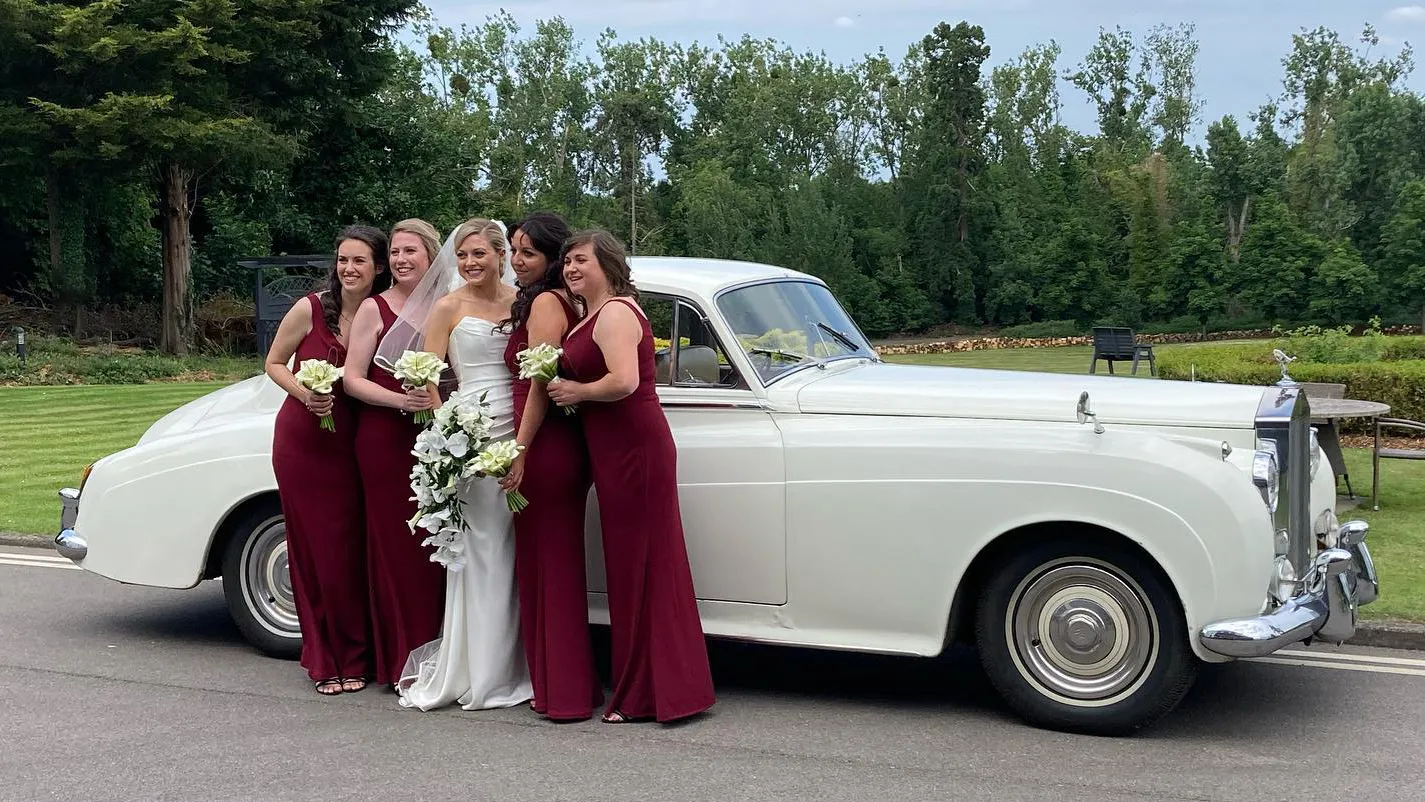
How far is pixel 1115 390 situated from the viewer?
567 cm

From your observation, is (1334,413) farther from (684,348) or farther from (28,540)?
(28,540)

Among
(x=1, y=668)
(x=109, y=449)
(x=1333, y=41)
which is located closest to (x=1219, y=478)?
(x=1, y=668)

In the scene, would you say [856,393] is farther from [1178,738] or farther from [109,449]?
[109,449]

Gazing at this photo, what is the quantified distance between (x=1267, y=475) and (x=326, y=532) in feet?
13.3

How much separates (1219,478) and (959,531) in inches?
39.6

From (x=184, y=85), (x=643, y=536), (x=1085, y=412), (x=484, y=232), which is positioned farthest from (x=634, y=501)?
(x=184, y=85)

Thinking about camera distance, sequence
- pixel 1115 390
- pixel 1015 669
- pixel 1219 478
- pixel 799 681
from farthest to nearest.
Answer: pixel 799 681
pixel 1115 390
pixel 1015 669
pixel 1219 478

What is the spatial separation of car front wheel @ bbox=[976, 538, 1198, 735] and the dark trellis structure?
2546cm

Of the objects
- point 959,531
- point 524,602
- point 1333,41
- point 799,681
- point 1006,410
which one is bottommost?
point 799,681

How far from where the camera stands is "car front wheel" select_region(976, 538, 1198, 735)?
5082mm

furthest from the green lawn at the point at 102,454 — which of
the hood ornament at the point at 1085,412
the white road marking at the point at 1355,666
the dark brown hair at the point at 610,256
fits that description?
the dark brown hair at the point at 610,256

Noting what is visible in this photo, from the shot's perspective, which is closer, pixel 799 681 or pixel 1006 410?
pixel 1006 410

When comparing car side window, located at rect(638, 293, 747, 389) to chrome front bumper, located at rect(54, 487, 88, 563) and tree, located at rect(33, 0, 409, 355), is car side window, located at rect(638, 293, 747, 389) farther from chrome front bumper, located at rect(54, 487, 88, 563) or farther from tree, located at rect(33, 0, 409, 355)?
tree, located at rect(33, 0, 409, 355)

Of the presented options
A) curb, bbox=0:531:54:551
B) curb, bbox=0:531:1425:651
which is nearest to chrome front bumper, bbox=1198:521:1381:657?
curb, bbox=0:531:1425:651
